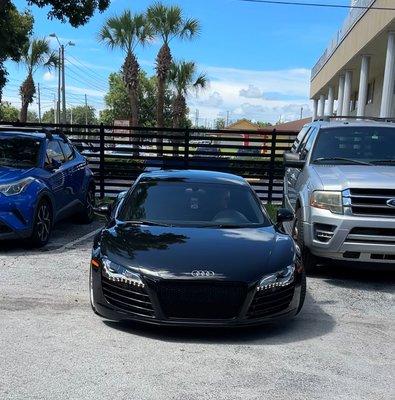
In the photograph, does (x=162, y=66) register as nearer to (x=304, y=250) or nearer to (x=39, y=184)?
(x=39, y=184)

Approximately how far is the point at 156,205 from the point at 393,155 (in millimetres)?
3578

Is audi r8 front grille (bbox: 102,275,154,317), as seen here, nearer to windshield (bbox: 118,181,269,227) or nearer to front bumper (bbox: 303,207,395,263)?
windshield (bbox: 118,181,269,227)

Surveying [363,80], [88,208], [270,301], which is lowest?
[88,208]

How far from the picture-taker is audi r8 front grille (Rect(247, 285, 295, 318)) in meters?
4.67

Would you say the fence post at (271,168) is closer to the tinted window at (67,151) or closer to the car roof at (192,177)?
the tinted window at (67,151)

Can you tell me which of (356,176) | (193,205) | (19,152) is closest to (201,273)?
(193,205)

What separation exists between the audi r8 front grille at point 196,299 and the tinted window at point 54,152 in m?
5.07

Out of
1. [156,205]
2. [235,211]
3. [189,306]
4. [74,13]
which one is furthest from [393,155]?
[74,13]

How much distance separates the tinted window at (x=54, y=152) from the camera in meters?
9.14

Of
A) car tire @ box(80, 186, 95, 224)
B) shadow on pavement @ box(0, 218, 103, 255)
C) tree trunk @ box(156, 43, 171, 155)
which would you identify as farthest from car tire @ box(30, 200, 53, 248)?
tree trunk @ box(156, 43, 171, 155)

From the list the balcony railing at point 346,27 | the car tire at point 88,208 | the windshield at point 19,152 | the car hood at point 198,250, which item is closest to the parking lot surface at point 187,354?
the car hood at point 198,250

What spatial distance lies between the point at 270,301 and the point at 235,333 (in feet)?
1.44

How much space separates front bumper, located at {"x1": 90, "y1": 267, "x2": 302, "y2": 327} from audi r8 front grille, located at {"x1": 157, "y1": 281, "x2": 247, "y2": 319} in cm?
3

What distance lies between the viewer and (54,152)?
30.9 feet
